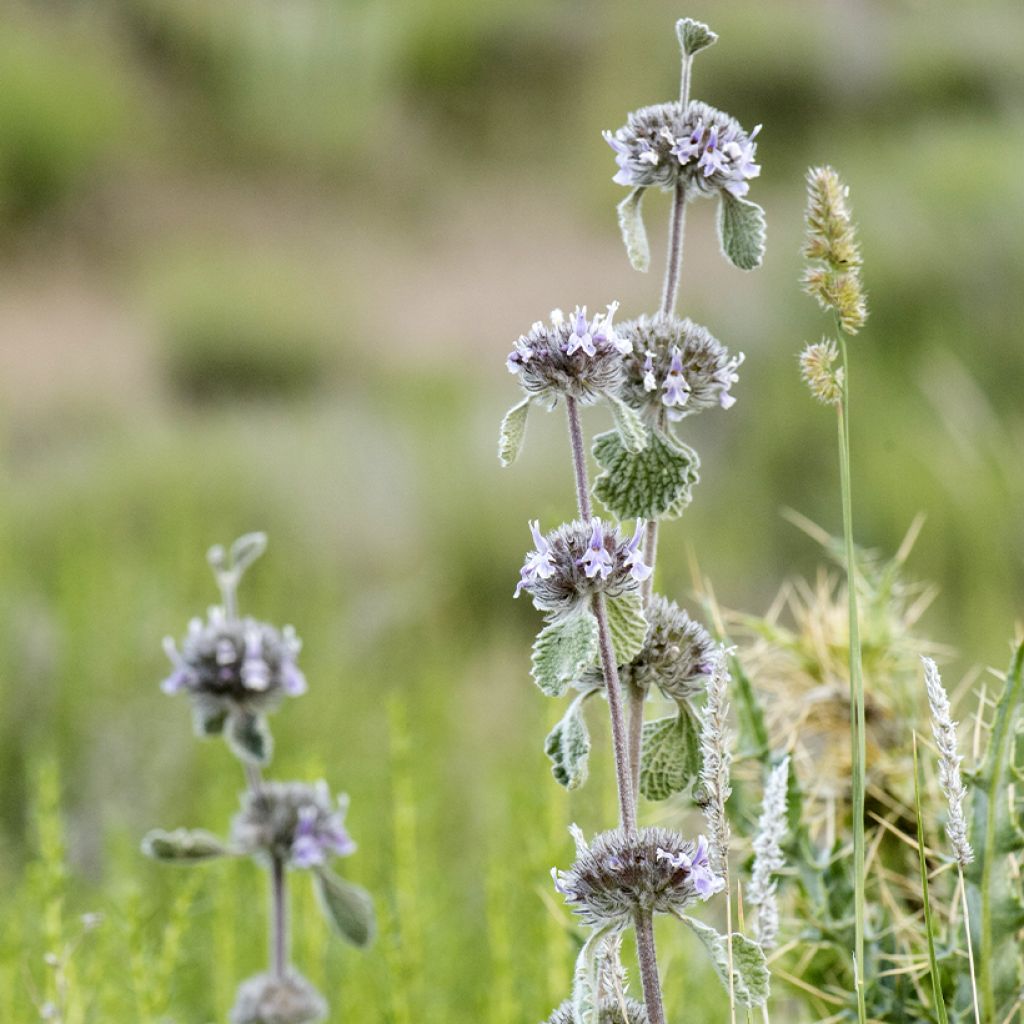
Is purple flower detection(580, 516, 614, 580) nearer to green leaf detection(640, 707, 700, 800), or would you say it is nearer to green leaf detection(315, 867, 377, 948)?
green leaf detection(640, 707, 700, 800)

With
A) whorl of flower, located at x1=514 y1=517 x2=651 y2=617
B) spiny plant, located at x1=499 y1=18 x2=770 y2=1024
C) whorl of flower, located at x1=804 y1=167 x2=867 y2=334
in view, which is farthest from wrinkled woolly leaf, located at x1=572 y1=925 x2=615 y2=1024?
whorl of flower, located at x1=804 y1=167 x2=867 y2=334

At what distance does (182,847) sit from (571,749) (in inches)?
10.3

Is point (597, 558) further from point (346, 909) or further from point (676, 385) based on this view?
point (346, 909)

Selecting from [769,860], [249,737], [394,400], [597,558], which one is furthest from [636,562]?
[394,400]

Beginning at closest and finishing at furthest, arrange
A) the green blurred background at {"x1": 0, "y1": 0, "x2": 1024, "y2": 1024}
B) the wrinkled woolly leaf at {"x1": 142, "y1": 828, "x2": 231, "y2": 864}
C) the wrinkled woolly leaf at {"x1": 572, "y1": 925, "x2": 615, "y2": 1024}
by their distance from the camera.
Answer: the wrinkled woolly leaf at {"x1": 572, "y1": 925, "x2": 615, "y2": 1024}
the wrinkled woolly leaf at {"x1": 142, "y1": 828, "x2": 231, "y2": 864}
the green blurred background at {"x1": 0, "y1": 0, "x2": 1024, "y2": 1024}

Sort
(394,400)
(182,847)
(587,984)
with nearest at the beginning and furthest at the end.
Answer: (587,984) < (182,847) < (394,400)

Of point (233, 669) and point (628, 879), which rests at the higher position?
point (233, 669)

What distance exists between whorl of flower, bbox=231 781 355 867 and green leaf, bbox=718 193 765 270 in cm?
34

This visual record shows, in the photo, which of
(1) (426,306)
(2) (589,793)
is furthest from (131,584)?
(1) (426,306)

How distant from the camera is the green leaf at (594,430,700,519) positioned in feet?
1.47

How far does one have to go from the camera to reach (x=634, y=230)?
49cm

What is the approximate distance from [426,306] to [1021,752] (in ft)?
21.9

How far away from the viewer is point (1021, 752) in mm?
603

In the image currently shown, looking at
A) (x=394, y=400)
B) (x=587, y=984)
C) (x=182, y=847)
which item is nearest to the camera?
(x=587, y=984)
